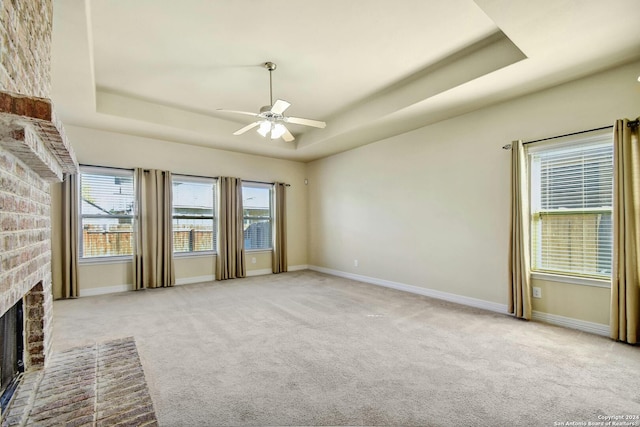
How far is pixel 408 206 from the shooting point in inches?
200

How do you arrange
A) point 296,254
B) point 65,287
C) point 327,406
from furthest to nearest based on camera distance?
point 296,254
point 65,287
point 327,406

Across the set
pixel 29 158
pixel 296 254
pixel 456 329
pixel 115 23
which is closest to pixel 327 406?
pixel 456 329

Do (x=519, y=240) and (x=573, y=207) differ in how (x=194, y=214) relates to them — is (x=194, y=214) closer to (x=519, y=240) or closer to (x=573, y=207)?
(x=519, y=240)

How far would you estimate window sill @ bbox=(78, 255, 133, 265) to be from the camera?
191 inches

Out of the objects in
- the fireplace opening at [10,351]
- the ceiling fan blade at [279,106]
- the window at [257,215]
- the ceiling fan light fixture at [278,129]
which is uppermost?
the ceiling fan blade at [279,106]

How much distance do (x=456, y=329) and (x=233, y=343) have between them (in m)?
2.32

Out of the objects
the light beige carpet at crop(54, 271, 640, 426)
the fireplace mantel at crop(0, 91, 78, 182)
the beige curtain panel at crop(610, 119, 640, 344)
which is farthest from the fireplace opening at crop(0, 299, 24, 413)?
the beige curtain panel at crop(610, 119, 640, 344)

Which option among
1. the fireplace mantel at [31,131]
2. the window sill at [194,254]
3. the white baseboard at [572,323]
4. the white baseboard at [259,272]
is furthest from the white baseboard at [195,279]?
the white baseboard at [572,323]

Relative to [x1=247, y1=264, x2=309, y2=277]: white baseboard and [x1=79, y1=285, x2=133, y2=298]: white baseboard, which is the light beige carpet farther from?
[x1=247, y1=264, x2=309, y2=277]: white baseboard

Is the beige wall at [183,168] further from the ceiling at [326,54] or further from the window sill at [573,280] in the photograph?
the window sill at [573,280]

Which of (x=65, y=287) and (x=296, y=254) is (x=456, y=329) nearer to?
(x=296, y=254)

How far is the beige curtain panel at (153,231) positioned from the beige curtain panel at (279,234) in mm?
2127

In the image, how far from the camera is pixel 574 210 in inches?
132

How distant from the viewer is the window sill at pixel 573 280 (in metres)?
3.14
